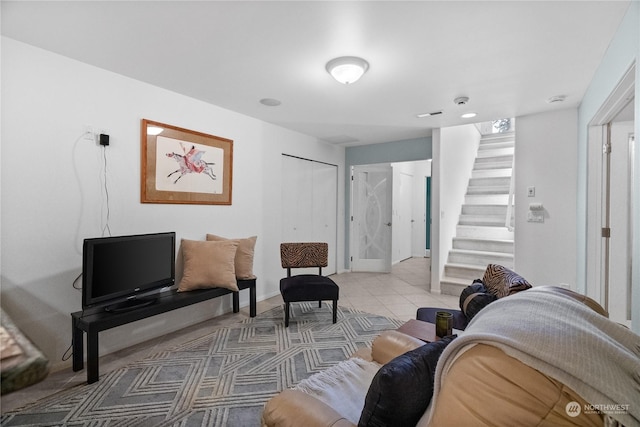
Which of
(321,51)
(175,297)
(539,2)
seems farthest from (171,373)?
(539,2)

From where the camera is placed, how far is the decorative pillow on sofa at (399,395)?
0.91m

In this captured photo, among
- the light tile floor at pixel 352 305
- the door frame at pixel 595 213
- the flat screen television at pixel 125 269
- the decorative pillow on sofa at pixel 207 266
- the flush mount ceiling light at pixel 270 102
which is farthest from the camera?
the flush mount ceiling light at pixel 270 102

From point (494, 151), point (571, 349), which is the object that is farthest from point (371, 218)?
point (571, 349)

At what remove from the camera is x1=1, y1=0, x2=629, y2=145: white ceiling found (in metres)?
1.80

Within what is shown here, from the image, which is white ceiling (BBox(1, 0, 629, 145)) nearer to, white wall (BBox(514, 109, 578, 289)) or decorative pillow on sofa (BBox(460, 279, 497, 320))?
white wall (BBox(514, 109, 578, 289))

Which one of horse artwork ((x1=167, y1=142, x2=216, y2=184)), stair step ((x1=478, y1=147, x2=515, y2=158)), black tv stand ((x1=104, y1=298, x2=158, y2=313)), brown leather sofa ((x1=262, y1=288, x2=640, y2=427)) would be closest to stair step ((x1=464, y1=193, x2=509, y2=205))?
stair step ((x1=478, y1=147, x2=515, y2=158))

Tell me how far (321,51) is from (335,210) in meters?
3.72

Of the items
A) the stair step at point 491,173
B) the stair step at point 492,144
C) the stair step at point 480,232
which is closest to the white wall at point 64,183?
the stair step at point 480,232

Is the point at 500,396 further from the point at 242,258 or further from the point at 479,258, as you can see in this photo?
the point at 479,258

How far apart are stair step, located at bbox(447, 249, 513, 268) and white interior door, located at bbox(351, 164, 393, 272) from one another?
1.41m

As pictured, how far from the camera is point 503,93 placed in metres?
3.07

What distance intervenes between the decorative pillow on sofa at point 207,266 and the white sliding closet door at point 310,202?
1528mm

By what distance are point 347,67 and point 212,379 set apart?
2.60 metres

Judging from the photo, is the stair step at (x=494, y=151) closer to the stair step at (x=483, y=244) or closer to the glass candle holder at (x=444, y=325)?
the stair step at (x=483, y=244)
